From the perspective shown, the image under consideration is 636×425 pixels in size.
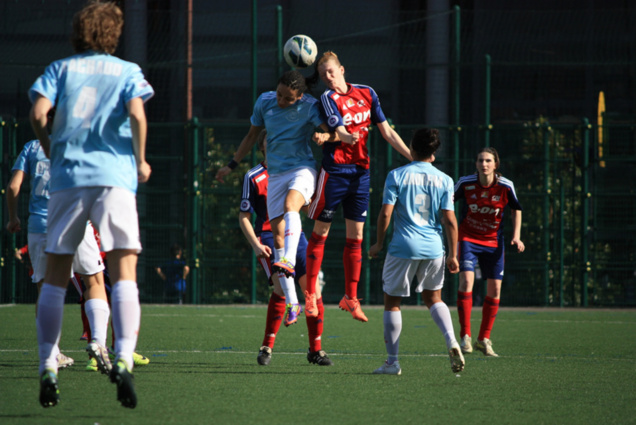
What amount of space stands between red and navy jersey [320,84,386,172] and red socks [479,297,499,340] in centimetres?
186

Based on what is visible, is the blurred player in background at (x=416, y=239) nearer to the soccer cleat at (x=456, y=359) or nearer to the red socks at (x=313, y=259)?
the soccer cleat at (x=456, y=359)

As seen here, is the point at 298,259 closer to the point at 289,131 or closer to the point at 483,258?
the point at 289,131

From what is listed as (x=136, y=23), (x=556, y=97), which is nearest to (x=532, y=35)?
(x=556, y=97)

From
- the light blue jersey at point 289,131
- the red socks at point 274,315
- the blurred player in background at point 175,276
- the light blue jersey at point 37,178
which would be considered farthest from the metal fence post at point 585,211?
the light blue jersey at point 37,178

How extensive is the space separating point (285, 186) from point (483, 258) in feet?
8.26

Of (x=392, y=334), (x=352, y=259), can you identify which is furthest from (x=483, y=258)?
(x=392, y=334)

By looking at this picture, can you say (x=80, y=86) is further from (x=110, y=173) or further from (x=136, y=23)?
(x=136, y=23)

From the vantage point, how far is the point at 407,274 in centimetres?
624

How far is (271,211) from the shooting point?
23.5 feet

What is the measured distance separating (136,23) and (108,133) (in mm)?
12915

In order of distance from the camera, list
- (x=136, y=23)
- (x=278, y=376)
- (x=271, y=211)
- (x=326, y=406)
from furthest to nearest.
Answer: (x=136, y=23) < (x=271, y=211) < (x=278, y=376) < (x=326, y=406)

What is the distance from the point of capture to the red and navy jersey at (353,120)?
736cm

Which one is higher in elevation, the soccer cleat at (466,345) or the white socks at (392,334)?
the white socks at (392,334)

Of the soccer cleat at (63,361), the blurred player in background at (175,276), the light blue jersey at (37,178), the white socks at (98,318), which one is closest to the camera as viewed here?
the white socks at (98,318)
